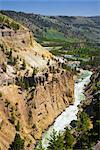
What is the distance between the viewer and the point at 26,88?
99625 mm

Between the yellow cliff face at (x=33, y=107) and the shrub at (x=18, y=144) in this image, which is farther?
the yellow cliff face at (x=33, y=107)

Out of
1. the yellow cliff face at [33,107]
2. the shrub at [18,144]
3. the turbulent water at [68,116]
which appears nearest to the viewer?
the shrub at [18,144]

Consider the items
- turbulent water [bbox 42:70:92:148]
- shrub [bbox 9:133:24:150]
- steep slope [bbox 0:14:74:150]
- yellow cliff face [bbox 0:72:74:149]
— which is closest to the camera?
shrub [bbox 9:133:24:150]

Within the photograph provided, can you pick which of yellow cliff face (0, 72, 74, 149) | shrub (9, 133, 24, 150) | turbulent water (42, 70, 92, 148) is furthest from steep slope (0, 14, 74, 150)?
shrub (9, 133, 24, 150)

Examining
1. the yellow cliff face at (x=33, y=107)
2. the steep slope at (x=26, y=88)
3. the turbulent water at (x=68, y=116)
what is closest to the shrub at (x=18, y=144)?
the steep slope at (x=26, y=88)

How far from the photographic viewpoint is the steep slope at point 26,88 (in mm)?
87288

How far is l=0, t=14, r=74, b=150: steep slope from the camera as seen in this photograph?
87.3 meters

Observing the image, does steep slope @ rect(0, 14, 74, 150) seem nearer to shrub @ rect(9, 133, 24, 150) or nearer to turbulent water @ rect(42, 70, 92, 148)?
turbulent water @ rect(42, 70, 92, 148)

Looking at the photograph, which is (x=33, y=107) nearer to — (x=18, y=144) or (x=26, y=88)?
(x=26, y=88)

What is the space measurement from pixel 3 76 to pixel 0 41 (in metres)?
16.6

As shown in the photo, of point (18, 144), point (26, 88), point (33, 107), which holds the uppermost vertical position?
point (26, 88)

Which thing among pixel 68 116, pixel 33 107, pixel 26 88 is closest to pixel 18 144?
pixel 33 107

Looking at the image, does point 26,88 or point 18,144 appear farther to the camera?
point 26,88

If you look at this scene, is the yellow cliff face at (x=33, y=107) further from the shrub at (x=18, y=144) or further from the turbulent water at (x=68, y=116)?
the shrub at (x=18, y=144)
